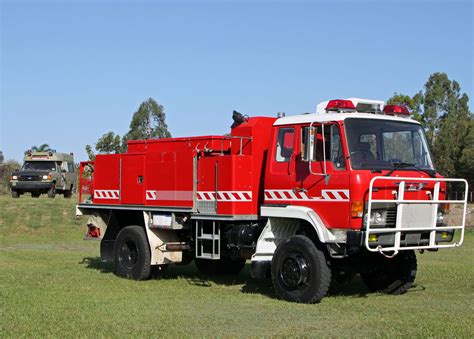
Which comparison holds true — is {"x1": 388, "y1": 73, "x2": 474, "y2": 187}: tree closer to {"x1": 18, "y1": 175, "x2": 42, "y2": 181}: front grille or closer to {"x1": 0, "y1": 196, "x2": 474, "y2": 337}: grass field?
{"x1": 18, "y1": 175, "x2": 42, "y2": 181}: front grille

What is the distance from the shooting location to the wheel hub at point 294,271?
1106 centimetres

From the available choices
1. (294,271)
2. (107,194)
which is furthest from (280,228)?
(107,194)

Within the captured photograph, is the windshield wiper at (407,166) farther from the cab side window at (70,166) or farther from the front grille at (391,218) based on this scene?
the cab side window at (70,166)

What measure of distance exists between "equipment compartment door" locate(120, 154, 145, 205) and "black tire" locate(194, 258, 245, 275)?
1.93 m

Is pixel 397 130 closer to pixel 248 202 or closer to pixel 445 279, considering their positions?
pixel 248 202

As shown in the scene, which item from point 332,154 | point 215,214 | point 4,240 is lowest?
point 4,240

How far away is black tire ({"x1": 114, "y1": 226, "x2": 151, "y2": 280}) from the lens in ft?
46.3

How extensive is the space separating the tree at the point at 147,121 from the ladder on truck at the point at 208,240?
44.4m

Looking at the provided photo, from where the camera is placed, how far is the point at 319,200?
36.3ft

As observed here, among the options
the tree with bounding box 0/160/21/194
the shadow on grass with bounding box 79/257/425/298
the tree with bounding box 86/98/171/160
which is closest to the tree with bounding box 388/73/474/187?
the tree with bounding box 86/98/171/160

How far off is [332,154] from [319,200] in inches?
29.9

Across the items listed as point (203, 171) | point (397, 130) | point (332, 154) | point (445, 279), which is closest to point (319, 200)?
point (332, 154)

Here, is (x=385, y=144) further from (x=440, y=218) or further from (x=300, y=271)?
(x=300, y=271)

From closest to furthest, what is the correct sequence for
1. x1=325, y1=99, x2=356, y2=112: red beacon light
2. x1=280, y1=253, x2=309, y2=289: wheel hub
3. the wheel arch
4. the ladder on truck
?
x1=280, y1=253, x2=309, y2=289: wheel hub < x1=325, y1=99, x2=356, y2=112: red beacon light < the wheel arch < the ladder on truck
